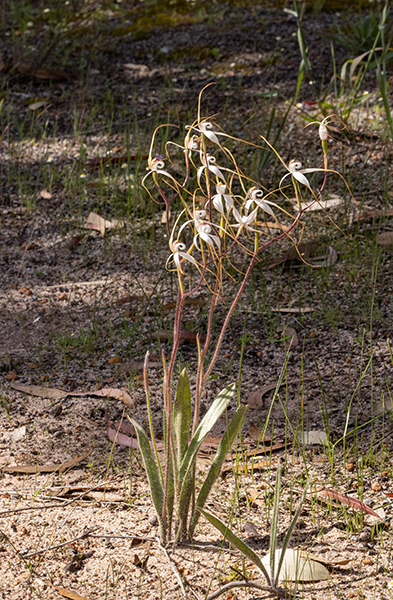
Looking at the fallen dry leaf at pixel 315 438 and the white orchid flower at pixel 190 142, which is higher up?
the white orchid flower at pixel 190 142

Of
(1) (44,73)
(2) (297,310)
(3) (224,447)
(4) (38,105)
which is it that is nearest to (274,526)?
(3) (224,447)

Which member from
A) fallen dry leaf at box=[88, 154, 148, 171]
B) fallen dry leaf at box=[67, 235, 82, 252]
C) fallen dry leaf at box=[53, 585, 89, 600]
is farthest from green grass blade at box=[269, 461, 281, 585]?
fallen dry leaf at box=[88, 154, 148, 171]

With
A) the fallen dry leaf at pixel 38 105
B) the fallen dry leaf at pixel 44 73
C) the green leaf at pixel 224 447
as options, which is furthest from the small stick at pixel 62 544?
the fallen dry leaf at pixel 44 73

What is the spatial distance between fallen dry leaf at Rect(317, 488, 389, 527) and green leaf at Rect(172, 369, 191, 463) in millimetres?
487

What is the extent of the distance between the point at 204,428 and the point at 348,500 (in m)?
0.56

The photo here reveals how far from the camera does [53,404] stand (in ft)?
7.84

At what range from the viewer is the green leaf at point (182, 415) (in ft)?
5.32

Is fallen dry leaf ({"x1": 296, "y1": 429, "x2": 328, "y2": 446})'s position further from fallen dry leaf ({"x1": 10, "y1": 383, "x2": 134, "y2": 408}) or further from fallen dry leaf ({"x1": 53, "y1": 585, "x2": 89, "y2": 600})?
fallen dry leaf ({"x1": 53, "y1": 585, "x2": 89, "y2": 600})

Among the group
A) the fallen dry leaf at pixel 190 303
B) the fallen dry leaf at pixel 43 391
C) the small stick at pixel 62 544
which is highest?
the small stick at pixel 62 544

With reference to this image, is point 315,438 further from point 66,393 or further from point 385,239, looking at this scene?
point 385,239

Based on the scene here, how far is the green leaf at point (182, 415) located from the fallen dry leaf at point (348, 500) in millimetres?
487

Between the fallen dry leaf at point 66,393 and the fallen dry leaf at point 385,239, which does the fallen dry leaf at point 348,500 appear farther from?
the fallen dry leaf at point 385,239

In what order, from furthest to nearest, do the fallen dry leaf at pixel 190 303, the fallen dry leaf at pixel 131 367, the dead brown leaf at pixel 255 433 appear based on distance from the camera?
the fallen dry leaf at pixel 190 303
the fallen dry leaf at pixel 131 367
the dead brown leaf at pixel 255 433

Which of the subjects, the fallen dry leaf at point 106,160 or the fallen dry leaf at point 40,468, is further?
the fallen dry leaf at point 106,160
